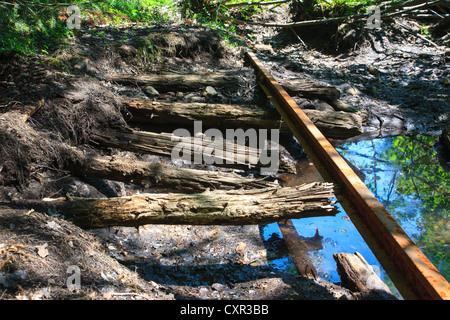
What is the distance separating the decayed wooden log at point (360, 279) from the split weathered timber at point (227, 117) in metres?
2.29

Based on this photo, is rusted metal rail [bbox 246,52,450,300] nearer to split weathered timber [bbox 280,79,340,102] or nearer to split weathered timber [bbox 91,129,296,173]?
split weathered timber [bbox 91,129,296,173]

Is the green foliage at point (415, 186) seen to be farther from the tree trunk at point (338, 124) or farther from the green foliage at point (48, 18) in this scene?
the green foliage at point (48, 18)

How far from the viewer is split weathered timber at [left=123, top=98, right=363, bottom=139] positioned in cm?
481

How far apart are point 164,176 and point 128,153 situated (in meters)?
1.11

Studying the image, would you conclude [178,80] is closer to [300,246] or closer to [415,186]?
[300,246]

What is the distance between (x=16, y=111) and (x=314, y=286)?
3409 millimetres

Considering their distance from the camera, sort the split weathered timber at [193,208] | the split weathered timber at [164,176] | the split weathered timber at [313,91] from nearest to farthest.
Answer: the split weathered timber at [193,208] → the split weathered timber at [164,176] → the split weathered timber at [313,91]

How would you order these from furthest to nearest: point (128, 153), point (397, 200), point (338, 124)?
point (338, 124) < point (128, 153) < point (397, 200)

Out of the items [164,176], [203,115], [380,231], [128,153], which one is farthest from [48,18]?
[380,231]

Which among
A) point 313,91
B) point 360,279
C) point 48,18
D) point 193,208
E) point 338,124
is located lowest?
point 360,279

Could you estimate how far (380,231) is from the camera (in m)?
2.45

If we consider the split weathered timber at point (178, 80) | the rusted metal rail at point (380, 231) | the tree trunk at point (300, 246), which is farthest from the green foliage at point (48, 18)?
the tree trunk at point (300, 246)

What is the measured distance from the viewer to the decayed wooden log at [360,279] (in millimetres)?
2656
